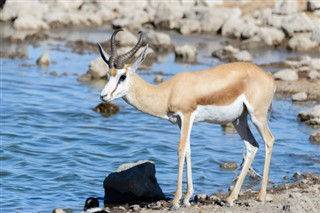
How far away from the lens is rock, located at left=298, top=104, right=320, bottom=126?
21359 millimetres

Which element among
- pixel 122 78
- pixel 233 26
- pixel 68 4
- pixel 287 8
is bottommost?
pixel 233 26

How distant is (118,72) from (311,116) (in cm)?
1018

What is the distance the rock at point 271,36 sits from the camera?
34656 millimetres

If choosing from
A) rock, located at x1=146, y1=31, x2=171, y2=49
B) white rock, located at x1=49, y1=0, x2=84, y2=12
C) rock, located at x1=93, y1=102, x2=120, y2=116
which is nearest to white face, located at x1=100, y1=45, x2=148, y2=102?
rock, located at x1=93, y1=102, x2=120, y2=116

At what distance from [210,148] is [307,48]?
1508 cm

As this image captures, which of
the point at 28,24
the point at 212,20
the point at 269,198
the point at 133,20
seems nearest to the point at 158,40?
the point at 212,20

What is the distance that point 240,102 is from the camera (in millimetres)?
12867

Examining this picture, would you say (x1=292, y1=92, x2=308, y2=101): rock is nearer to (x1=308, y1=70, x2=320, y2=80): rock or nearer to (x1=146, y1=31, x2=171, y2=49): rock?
(x1=308, y1=70, x2=320, y2=80): rock

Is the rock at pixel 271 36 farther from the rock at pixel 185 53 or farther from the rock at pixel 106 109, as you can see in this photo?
the rock at pixel 106 109

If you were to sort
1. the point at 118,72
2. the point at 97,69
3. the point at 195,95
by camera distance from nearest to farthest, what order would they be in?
the point at 118,72, the point at 195,95, the point at 97,69

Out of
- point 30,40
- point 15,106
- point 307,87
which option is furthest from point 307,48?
point 15,106

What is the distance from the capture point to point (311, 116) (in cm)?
2153

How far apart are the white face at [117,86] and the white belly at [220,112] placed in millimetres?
1104

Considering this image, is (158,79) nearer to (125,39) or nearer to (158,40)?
(125,39)
